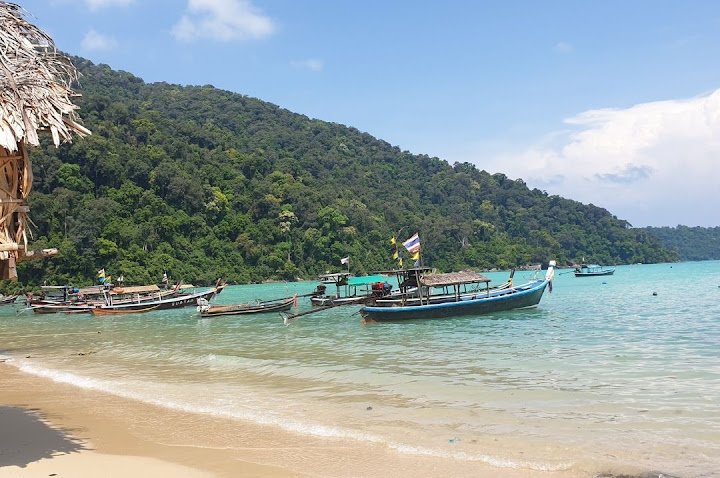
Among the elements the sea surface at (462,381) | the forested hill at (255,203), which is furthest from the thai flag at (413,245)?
the forested hill at (255,203)

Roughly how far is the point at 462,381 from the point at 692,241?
649 feet

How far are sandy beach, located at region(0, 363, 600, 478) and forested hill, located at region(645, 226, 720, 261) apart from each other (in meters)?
185

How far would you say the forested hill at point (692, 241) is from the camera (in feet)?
572

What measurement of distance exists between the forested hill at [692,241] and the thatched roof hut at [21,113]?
613 ft

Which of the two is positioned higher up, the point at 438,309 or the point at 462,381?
the point at 438,309

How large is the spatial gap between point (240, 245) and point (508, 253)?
5238 cm

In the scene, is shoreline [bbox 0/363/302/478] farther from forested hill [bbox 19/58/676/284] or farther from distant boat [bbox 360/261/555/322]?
forested hill [bbox 19/58/676/284]

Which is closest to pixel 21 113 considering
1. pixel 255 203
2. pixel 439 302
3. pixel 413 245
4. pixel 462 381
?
pixel 462 381

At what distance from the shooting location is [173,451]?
6730 millimetres

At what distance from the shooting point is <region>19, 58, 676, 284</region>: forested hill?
66.8 metres

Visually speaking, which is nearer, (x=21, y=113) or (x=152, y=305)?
(x=21, y=113)

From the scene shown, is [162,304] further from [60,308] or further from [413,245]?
[413,245]

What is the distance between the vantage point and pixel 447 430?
7578 millimetres

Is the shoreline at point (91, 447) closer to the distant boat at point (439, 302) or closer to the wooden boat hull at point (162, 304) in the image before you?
the distant boat at point (439, 302)
